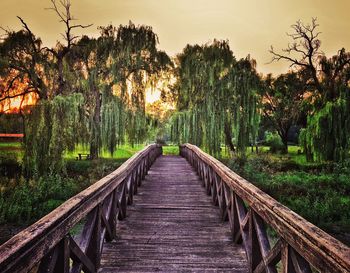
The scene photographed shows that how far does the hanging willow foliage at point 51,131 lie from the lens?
12070mm

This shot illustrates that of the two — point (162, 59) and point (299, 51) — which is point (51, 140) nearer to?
point (162, 59)

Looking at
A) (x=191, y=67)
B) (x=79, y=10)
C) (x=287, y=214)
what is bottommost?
(x=287, y=214)

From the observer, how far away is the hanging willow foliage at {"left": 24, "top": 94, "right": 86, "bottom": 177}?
39.6ft

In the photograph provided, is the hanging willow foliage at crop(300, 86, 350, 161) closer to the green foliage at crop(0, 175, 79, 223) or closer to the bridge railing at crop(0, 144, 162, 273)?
the green foliage at crop(0, 175, 79, 223)

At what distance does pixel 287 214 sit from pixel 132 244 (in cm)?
238

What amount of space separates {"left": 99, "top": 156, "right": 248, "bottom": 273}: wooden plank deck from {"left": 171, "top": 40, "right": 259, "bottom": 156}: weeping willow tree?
9.90 m

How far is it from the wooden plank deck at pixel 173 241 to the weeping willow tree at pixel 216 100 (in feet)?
32.5

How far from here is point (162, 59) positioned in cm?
1912

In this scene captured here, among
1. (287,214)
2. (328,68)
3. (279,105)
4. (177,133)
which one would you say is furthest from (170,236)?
(279,105)

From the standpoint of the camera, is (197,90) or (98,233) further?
(197,90)

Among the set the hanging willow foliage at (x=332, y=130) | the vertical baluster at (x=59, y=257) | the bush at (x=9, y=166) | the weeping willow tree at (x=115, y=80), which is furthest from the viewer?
the hanging willow foliage at (x=332, y=130)

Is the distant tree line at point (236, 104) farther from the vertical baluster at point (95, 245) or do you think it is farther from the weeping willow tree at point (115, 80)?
the vertical baluster at point (95, 245)

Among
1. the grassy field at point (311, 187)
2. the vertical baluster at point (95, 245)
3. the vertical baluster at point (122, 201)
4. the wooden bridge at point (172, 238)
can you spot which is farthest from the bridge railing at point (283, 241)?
the grassy field at point (311, 187)

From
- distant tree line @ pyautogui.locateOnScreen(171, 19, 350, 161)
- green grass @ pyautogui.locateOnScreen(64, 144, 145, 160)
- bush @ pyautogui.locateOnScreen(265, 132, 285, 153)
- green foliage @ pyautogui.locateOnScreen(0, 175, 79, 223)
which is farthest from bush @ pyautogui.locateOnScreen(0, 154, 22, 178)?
bush @ pyautogui.locateOnScreen(265, 132, 285, 153)
